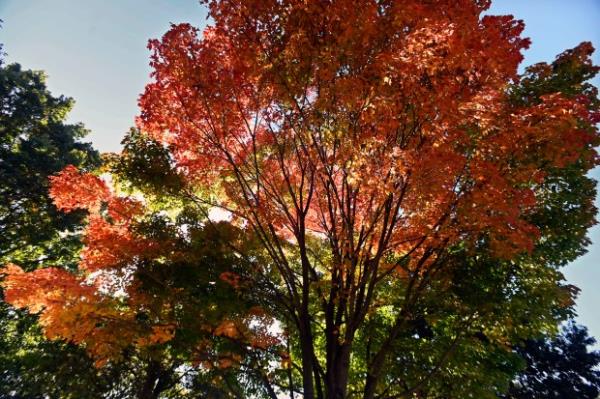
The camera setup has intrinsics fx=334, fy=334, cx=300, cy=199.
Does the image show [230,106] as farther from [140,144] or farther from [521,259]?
[521,259]

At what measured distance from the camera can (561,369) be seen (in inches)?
886

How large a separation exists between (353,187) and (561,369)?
85.6 feet

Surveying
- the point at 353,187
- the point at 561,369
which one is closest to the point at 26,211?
the point at 353,187

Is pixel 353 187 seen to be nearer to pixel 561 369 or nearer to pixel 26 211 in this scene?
pixel 26 211

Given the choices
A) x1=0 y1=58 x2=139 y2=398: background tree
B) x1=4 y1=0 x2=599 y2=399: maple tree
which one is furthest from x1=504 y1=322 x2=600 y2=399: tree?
x1=0 y1=58 x2=139 y2=398: background tree

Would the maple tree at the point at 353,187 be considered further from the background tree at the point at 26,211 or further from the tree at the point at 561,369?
the tree at the point at 561,369

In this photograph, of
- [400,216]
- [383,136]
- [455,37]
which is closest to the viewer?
[455,37]

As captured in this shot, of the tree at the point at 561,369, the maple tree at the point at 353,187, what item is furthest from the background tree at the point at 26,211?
the tree at the point at 561,369

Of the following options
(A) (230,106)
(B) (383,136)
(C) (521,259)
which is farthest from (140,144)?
(C) (521,259)

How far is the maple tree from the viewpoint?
543 cm

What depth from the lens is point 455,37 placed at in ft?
16.6

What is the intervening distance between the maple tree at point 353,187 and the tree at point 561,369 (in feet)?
63.6

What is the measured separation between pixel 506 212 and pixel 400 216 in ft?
5.66

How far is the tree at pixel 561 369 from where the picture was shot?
21891 mm
